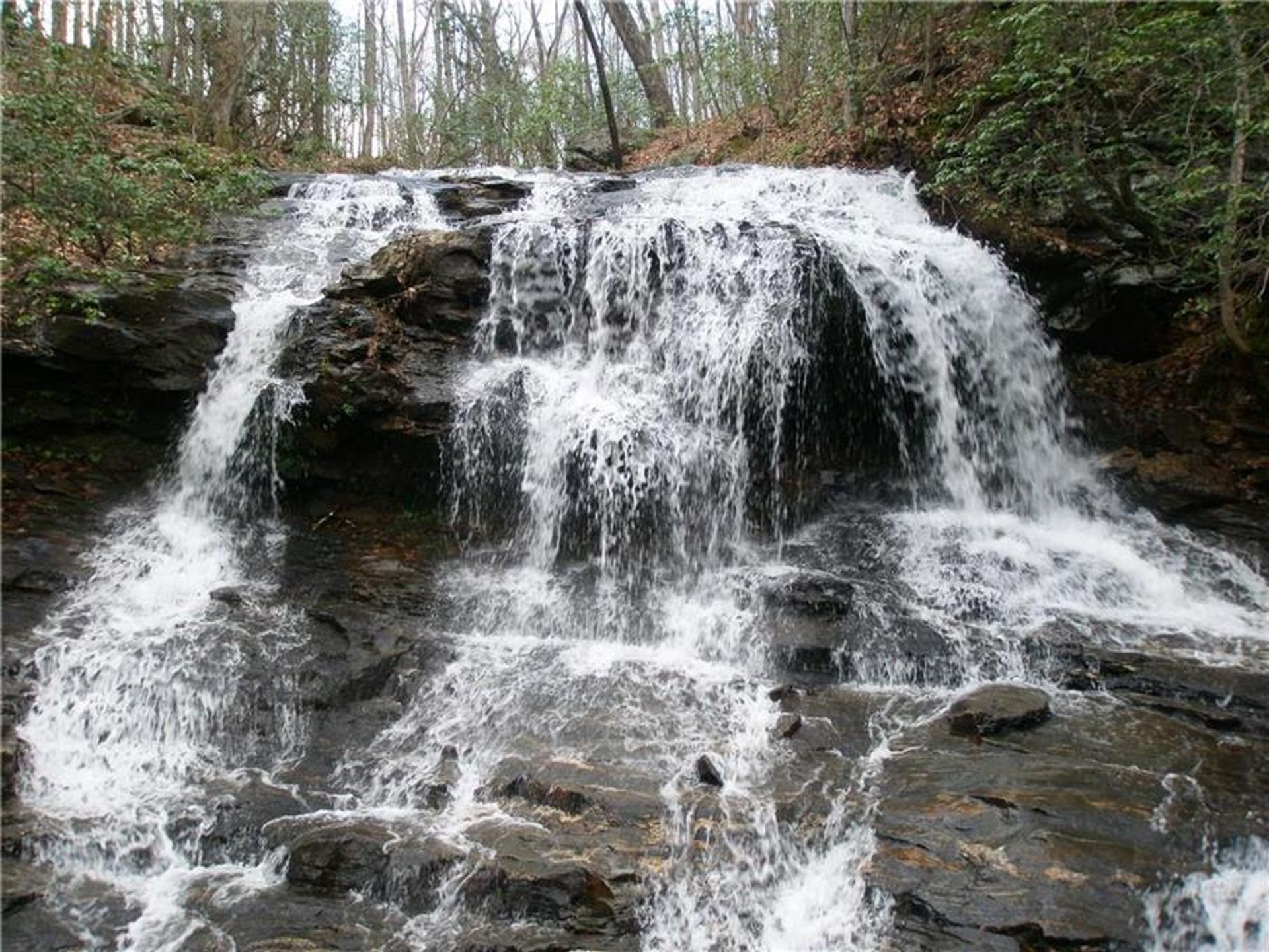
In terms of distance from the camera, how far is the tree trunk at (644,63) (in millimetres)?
21500

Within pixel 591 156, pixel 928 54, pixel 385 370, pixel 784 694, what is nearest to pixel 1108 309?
pixel 928 54

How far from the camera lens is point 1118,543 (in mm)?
8125

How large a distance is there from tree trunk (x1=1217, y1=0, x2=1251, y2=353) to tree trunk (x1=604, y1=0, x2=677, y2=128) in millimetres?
16248

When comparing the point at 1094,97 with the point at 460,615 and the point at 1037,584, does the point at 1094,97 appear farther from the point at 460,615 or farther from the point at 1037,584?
the point at 460,615

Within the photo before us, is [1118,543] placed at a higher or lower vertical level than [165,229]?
lower

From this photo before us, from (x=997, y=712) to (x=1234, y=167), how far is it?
5.65m

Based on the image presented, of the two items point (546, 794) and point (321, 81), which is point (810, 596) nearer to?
point (546, 794)

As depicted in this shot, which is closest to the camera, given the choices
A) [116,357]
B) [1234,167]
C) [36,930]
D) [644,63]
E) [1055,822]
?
[36,930]

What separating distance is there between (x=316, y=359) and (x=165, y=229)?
2.50 meters

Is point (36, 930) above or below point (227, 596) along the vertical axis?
below

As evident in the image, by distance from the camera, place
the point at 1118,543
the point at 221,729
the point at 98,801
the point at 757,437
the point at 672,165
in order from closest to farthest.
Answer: the point at 98,801
the point at 221,729
the point at 1118,543
the point at 757,437
the point at 672,165

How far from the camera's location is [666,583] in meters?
7.76

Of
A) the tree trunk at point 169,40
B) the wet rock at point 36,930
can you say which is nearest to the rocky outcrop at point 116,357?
the wet rock at point 36,930

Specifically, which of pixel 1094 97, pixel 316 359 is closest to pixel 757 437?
pixel 316 359
